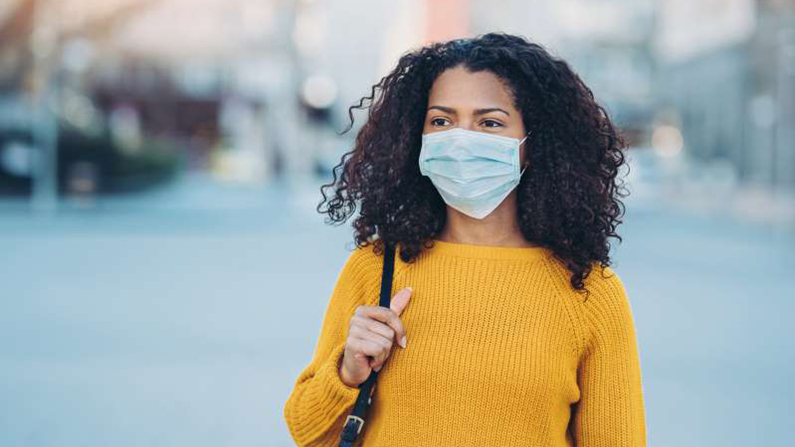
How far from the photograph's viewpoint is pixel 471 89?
6.50 ft

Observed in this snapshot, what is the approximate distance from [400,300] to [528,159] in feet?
1.60

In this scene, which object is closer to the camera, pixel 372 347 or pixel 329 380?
pixel 372 347

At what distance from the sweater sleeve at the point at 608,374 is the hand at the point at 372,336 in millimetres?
393

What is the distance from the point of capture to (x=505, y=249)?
6.55ft

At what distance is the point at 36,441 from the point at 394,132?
3.42 meters

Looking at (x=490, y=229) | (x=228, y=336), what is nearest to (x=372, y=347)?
(x=490, y=229)

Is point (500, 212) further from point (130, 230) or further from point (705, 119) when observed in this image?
point (705, 119)

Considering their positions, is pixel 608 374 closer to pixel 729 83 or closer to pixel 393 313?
pixel 393 313

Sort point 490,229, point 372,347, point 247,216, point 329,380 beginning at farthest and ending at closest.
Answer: point 247,216, point 490,229, point 329,380, point 372,347

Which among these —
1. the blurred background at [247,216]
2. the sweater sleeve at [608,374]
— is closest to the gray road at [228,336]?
the blurred background at [247,216]

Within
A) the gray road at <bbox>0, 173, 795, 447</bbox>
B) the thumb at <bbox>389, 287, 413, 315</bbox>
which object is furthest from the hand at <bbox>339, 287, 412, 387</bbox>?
the gray road at <bbox>0, 173, 795, 447</bbox>

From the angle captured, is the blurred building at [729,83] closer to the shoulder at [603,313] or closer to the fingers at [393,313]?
the shoulder at [603,313]

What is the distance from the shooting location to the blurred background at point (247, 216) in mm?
Answer: 5547

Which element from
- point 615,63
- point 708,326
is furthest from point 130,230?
point 615,63
